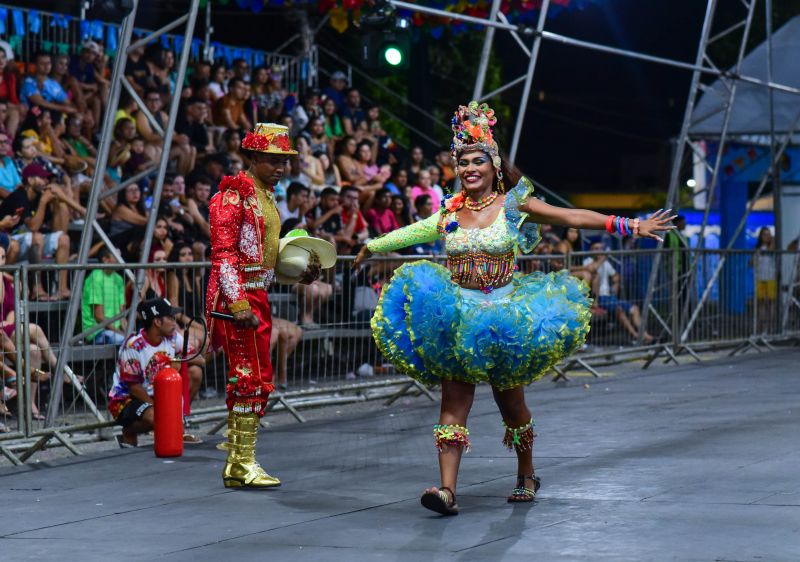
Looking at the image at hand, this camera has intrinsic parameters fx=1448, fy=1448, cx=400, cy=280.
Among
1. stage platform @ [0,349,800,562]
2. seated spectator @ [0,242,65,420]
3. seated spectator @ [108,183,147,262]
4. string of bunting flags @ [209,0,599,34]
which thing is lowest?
stage platform @ [0,349,800,562]

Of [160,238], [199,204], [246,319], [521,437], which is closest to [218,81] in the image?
[199,204]

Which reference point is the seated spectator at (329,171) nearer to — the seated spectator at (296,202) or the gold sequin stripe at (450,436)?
the seated spectator at (296,202)

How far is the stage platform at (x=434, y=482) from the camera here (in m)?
6.66

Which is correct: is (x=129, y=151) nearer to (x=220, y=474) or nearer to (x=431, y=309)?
(x=220, y=474)

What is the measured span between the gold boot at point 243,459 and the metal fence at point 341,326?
1.10 metres

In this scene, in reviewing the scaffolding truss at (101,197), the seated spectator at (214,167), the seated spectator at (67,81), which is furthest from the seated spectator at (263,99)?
the scaffolding truss at (101,197)

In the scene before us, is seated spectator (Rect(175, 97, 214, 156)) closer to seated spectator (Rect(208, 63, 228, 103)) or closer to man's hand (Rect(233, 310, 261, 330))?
seated spectator (Rect(208, 63, 228, 103))

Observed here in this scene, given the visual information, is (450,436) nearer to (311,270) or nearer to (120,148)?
(311,270)

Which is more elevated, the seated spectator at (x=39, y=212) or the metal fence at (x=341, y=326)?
the seated spectator at (x=39, y=212)

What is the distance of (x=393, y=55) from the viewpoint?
15211mm

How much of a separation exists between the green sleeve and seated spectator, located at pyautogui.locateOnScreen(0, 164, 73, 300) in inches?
232

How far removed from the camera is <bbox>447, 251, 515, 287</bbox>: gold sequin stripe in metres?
7.72

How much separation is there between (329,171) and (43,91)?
4.13 meters

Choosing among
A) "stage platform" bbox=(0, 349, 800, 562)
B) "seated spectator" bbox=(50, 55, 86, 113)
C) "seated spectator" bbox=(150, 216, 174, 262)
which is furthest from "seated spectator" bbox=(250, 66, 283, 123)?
"stage platform" bbox=(0, 349, 800, 562)
